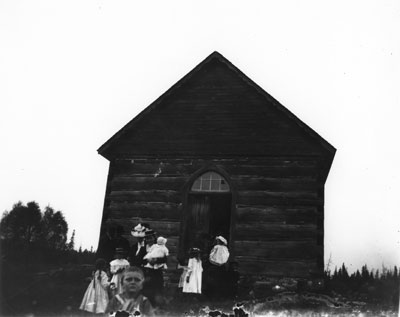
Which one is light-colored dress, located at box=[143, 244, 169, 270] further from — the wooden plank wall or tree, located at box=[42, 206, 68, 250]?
tree, located at box=[42, 206, 68, 250]

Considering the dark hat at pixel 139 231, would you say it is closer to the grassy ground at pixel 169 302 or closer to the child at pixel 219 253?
the grassy ground at pixel 169 302

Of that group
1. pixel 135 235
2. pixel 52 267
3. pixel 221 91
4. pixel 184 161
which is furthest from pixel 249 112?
pixel 52 267

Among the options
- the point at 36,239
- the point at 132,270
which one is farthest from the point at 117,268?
the point at 36,239

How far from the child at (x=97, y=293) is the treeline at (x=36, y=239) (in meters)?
3.92

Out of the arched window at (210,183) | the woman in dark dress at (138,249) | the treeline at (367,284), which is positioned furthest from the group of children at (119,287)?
the treeline at (367,284)

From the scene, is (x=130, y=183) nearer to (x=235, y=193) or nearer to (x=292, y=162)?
(x=235, y=193)

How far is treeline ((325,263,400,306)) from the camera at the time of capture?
35.8 feet

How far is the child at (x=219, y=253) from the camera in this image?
12403 millimetres

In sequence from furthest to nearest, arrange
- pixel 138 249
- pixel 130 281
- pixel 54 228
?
pixel 54 228 < pixel 138 249 < pixel 130 281

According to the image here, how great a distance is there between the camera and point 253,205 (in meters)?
13.5

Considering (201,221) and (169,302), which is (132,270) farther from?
(201,221)

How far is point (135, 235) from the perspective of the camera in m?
13.1

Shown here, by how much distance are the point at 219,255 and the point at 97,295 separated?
3332mm

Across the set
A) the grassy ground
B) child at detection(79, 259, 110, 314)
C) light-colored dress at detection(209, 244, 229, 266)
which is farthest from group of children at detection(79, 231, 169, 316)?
light-colored dress at detection(209, 244, 229, 266)
